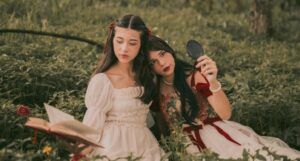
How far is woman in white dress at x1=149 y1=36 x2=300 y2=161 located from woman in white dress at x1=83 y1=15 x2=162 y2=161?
17cm

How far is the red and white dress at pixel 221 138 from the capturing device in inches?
155

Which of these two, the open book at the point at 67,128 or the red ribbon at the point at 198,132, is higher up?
the open book at the point at 67,128

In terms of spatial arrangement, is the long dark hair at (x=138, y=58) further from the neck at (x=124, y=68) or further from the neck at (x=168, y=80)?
the neck at (x=168, y=80)

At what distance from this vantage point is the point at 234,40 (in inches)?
346

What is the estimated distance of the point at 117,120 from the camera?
12.4 feet

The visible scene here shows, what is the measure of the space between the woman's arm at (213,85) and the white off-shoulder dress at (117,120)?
0.45 m

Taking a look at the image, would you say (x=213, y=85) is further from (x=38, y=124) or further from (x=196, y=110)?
(x=38, y=124)

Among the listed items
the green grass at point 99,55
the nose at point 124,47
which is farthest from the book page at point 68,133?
the nose at point 124,47

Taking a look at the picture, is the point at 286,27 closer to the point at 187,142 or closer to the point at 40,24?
the point at 40,24

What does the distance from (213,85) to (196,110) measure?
0.30 m

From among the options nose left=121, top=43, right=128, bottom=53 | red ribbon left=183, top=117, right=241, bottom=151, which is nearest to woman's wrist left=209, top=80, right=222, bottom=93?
red ribbon left=183, top=117, right=241, bottom=151

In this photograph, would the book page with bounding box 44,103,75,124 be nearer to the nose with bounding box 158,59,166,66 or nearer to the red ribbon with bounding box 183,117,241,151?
the nose with bounding box 158,59,166,66

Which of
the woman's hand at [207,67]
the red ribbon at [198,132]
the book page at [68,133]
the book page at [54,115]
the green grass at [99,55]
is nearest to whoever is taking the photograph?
the book page at [68,133]

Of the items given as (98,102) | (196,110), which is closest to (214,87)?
(196,110)
